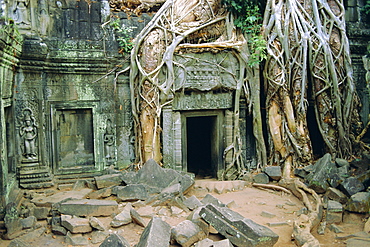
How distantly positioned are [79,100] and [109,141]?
0.99 metres

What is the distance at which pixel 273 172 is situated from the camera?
7.57m

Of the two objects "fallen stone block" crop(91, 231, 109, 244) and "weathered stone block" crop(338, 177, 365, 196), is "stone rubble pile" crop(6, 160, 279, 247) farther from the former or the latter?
"weathered stone block" crop(338, 177, 365, 196)

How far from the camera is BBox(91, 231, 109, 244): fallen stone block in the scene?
4.73m

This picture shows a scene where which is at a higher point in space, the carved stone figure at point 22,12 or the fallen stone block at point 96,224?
the carved stone figure at point 22,12

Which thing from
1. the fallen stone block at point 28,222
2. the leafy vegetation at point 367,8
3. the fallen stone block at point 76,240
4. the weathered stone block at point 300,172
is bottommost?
the fallen stone block at point 76,240

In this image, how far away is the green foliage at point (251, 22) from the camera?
300 inches

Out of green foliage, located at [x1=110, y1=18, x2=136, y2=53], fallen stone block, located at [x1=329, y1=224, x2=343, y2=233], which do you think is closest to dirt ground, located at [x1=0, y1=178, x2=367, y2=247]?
fallen stone block, located at [x1=329, y1=224, x2=343, y2=233]

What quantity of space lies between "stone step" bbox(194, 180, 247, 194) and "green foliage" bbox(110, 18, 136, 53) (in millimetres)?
3062

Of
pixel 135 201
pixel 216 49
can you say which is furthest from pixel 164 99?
pixel 135 201

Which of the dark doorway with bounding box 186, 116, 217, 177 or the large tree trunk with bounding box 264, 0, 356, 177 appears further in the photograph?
the dark doorway with bounding box 186, 116, 217, 177

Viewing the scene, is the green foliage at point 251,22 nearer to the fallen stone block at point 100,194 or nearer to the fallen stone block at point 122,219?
the fallen stone block at point 100,194

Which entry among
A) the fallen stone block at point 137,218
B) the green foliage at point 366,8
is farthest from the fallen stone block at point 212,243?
the green foliage at point 366,8

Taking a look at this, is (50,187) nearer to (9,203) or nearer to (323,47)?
(9,203)

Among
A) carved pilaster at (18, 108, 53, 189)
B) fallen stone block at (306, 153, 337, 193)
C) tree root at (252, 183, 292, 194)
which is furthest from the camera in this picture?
tree root at (252, 183, 292, 194)
